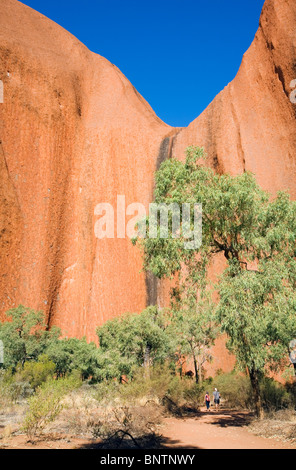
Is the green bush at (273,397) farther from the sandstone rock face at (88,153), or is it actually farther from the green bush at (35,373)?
the sandstone rock face at (88,153)

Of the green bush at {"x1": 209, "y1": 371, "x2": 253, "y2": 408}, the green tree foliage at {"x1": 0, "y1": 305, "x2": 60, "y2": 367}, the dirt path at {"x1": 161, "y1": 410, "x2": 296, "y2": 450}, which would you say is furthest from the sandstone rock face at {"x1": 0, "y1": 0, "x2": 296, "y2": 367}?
the dirt path at {"x1": 161, "y1": 410, "x2": 296, "y2": 450}

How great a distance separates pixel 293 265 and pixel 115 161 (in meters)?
26.6

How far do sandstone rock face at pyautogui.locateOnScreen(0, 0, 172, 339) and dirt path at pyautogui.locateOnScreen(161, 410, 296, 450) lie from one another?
18.4m

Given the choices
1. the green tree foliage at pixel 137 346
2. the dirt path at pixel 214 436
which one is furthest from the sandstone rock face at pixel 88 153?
the dirt path at pixel 214 436

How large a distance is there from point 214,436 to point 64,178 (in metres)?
29.3

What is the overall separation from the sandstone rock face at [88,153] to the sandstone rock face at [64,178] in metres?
0.09

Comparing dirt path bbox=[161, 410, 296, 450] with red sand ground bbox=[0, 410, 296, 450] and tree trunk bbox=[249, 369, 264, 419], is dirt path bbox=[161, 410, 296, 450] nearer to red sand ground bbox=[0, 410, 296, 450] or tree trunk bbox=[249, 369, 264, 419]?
red sand ground bbox=[0, 410, 296, 450]

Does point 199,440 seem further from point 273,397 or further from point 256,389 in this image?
point 273,397

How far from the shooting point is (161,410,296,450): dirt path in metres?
8.06

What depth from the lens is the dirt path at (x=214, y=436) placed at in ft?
26.5

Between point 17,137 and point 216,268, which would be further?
point 17,137
